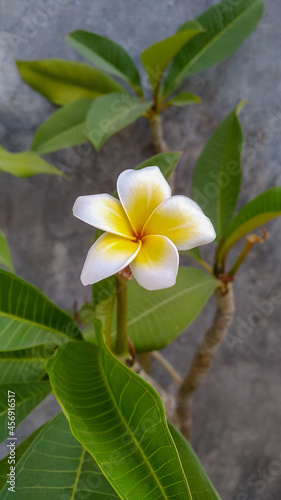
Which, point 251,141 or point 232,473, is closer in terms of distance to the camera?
point 251,141

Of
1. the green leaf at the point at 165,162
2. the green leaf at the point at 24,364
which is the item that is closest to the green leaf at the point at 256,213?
the green leaf at the point at 165,162

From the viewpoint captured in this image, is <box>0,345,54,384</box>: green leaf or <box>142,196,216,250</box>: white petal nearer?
<box>142,196,216,250</box>: white petal

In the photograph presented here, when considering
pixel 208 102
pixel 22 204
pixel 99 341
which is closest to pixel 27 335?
pixel 99 341

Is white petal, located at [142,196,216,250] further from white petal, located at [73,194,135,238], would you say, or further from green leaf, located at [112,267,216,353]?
green leaf, located at [112,267,216,353]

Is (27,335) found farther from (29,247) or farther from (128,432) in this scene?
(29,247)

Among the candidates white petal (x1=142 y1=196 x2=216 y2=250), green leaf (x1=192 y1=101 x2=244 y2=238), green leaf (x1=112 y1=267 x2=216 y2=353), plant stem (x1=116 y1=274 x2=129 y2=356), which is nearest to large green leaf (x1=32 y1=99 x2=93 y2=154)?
green leaf (x1=192 y1=101 x2=244 y2=238)

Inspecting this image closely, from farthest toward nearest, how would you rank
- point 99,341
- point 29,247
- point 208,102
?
point 29,247
point 208,102
point 99,341
